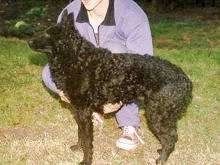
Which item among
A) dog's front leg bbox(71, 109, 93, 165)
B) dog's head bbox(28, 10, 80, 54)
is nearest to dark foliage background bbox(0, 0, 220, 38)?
dog's front leg bbox(71, 109, 93, 165)

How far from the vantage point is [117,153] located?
17.1 feet

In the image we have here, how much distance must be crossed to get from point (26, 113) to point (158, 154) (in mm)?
1876

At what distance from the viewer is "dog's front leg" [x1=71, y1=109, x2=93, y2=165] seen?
473cm

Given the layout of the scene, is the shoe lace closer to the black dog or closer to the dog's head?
the black dog

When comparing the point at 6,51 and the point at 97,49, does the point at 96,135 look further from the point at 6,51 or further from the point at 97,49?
the point at 6,51

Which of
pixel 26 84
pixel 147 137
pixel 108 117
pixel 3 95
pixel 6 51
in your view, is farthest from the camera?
pixel 6 51

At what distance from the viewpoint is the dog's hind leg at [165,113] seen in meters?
4.61

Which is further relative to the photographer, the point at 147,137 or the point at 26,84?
the point at 26,84

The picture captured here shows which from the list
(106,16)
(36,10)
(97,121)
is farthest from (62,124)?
(36,10)

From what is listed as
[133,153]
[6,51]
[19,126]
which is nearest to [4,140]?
[19,126]

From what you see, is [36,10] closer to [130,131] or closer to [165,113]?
[130,131]

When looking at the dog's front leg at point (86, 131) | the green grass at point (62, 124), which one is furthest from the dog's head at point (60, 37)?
the green grass at point (62, 124)

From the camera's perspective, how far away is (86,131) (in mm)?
4742

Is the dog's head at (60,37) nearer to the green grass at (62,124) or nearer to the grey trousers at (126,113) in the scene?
the grey trousers at (126,113)
